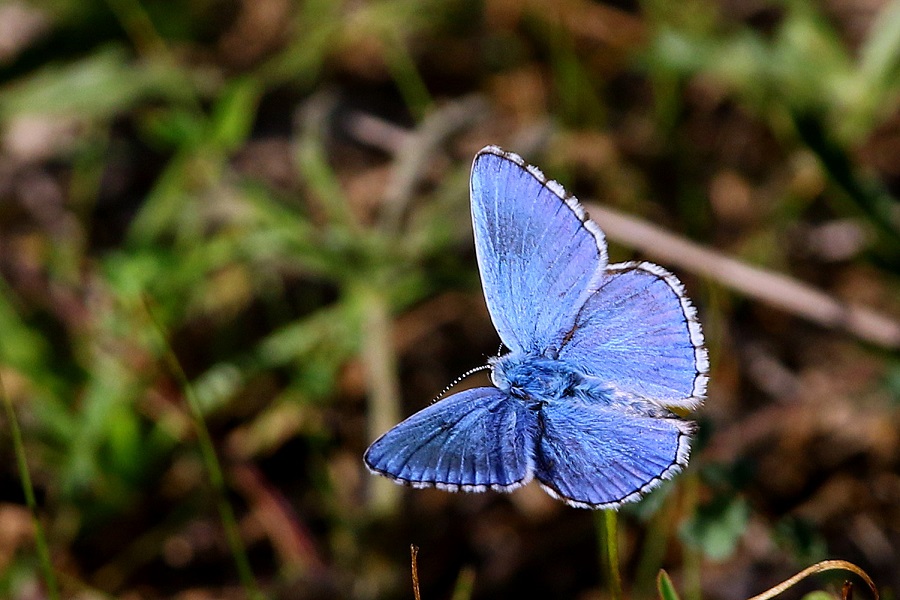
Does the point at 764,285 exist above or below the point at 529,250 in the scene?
below

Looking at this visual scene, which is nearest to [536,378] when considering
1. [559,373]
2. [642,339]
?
[559,373]

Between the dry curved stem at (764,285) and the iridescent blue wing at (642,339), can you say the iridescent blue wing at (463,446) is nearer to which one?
the iridescent blue wing at (642,339)

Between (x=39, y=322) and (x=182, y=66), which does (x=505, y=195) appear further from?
(x=182, y=66)

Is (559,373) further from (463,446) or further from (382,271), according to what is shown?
(382,271)

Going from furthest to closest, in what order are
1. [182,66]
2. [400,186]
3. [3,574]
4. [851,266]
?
[182,66] → [851,266] → [400,186] → [3,574]

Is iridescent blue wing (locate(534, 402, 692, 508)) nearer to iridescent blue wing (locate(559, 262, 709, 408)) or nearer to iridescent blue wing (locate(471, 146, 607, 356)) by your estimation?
iridescent blue wing (locate(559, 262, 709, 408))

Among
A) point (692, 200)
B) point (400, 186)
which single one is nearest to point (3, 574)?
point (400, 186)

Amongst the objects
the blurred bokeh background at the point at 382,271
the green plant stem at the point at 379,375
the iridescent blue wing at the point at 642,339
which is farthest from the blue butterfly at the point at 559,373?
the green plant stem at the point at 379,375
